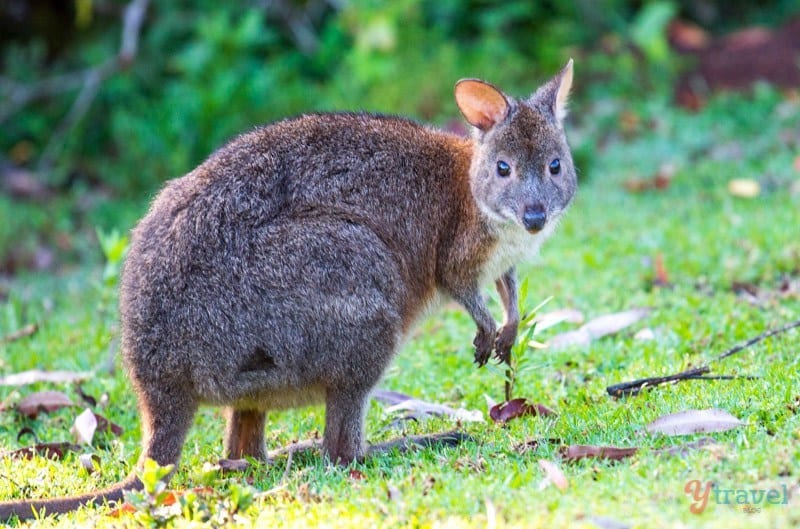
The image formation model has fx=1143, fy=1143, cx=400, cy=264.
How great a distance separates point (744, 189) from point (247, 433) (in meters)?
4.82

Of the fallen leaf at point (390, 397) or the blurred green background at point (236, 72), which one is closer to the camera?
the fallen leaf at point (390, 397)

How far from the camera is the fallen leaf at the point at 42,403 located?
5.56 meters

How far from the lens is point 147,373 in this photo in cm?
438

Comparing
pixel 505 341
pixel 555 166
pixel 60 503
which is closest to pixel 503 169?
pixel 555 166

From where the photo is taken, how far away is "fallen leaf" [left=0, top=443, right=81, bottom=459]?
16.2 ft

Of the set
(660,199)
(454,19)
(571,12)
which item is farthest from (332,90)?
(660,199)

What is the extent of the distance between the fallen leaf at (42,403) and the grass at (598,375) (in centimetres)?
5

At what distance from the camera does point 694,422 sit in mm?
4223

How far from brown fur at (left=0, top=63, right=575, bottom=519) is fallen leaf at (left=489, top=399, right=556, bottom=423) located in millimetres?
249

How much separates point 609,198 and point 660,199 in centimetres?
39

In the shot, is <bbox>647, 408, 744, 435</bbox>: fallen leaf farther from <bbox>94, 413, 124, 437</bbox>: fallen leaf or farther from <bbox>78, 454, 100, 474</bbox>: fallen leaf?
<bbox>94, 413, 124, 437</bbox>: fallen leaf

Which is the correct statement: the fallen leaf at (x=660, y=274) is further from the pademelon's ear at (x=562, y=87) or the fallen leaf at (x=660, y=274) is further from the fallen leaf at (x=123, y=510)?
the fallen leaf at (x=123, y=510)

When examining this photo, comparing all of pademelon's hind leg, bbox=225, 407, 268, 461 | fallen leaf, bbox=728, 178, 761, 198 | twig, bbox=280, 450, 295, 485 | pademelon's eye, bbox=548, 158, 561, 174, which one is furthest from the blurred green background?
twig, bbox=280, 450, 295, 485

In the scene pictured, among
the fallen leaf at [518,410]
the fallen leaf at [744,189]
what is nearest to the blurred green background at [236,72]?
the fallen leaf at [744,189]
